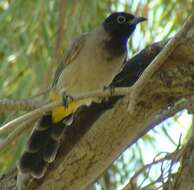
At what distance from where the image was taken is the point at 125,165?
3.90 meters

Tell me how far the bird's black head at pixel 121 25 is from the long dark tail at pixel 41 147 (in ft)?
2.14

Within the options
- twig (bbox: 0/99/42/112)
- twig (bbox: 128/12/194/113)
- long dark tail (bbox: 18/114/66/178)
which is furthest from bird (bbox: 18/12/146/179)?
twig (bbox: 128/12/194/113)

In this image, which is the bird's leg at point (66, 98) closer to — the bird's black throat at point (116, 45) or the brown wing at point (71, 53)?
the brown wing at point (71, 53)

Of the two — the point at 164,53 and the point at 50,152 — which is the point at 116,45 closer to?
the point at 50,152

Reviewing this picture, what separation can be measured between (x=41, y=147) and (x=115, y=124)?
0.47 m

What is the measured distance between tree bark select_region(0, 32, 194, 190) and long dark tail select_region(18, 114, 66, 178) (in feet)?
0.15

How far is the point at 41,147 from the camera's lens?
3.21m

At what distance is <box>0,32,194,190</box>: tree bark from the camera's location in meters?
2.88

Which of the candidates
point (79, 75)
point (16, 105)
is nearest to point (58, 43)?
point (79, 75)

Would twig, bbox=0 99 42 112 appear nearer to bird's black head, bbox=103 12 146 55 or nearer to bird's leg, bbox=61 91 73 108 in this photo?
bird's leg, bbox=61 91 73 108

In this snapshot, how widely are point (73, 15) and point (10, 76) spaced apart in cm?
54

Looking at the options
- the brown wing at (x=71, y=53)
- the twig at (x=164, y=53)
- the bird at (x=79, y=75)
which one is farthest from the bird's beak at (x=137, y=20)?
the twig at (x=164, y=53)

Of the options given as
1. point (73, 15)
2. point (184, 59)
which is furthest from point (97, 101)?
point (73, 15)

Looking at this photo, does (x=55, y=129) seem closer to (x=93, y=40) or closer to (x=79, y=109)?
(x=79, y=109)
